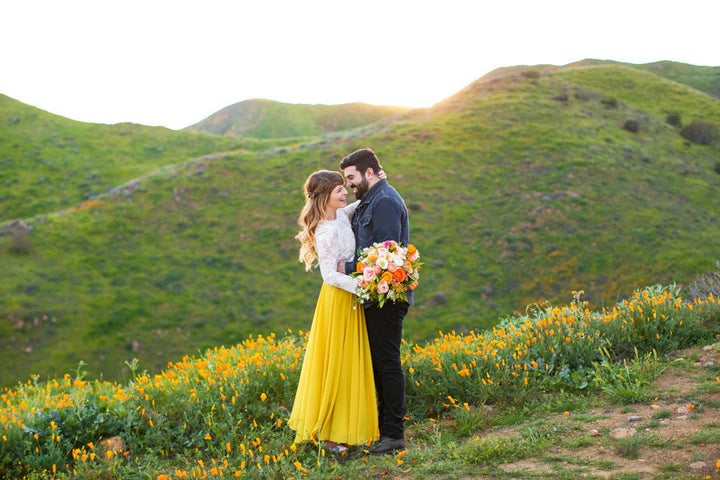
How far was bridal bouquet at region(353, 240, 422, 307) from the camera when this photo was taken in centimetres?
455

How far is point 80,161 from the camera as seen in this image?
4794 centimetres

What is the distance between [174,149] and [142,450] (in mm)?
51503

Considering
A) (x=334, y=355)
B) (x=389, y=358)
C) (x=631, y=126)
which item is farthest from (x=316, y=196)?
(x=631, y=126)

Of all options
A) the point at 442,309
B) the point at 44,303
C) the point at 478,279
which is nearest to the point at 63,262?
the point at 44,303

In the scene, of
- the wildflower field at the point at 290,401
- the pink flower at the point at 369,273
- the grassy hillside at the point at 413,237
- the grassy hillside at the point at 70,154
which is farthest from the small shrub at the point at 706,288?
the grassy hillside at the point at 70,154

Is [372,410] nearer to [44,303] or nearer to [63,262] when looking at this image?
[44,303]

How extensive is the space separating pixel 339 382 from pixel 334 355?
247mm

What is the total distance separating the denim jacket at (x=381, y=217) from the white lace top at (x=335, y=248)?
98 millimetres

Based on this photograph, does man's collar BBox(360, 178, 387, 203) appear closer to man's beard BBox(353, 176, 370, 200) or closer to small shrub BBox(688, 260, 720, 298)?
man's beard BBox(353, 176, 370, 200)

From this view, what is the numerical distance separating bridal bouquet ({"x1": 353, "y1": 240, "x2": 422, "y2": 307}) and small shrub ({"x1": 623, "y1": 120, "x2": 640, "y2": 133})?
46.3 meters

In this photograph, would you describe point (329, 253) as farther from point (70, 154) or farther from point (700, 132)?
point (700, 132)

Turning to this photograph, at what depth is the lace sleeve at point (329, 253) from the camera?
4891 millimetres

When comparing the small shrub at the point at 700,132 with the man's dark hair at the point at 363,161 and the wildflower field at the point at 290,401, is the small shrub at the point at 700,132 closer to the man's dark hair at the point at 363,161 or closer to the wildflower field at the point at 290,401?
the wildflower field at the point at 290,401

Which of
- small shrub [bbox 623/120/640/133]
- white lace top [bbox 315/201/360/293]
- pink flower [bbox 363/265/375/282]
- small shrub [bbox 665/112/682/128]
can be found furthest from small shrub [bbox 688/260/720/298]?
small shrub [bbox 665/112/682/128]
